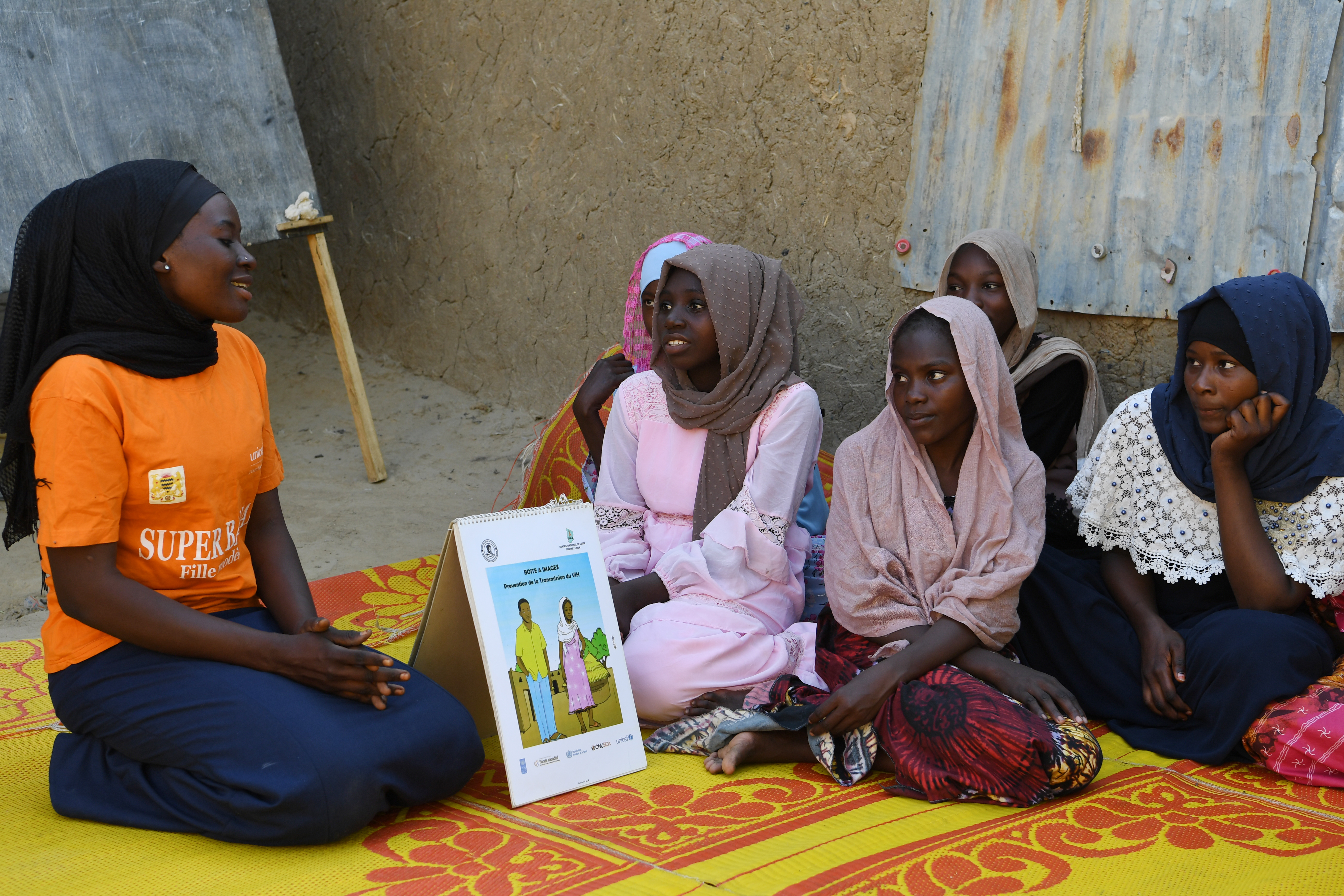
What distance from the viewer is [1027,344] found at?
3.80 metres

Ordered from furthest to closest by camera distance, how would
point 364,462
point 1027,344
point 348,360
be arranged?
point 364,462 < point 348,360 < point 1027,344

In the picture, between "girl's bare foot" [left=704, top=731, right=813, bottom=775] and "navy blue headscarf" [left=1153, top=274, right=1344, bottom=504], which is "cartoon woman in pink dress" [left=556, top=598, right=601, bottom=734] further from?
"navy blue headscarf" [left=1153, top=274, right=1344, bottom=504]

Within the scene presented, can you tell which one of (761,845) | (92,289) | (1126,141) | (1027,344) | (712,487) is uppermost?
(1126,141)

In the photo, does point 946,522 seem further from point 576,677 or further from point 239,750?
point 239,750

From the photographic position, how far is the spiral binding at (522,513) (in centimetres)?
274

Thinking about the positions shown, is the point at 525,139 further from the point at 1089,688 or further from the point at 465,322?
the point at 1089,688

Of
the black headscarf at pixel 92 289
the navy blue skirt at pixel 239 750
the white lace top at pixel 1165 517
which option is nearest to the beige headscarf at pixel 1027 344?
the white lace top at pixel 1165 517

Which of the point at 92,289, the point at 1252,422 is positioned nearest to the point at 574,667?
the point at 92,289

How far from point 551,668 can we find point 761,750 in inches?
21.3

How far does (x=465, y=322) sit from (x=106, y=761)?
164 inches

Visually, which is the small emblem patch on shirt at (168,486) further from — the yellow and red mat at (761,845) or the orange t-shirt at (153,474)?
the yellow and red mat at (761,845)

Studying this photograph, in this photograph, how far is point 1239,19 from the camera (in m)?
3.37

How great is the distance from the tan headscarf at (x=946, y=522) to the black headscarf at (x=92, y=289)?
1689mm

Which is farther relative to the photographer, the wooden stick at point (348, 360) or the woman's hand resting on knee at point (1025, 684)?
the wooden stick at point (348, 360)
